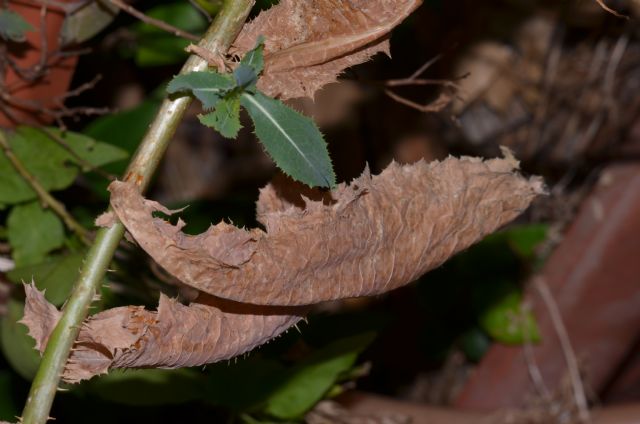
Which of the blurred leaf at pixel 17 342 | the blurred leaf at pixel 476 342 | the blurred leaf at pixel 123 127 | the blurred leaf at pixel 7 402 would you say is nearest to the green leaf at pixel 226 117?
the blurred leaf at pixel 17 342

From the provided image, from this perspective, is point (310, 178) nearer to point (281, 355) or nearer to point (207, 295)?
point (207, 295)

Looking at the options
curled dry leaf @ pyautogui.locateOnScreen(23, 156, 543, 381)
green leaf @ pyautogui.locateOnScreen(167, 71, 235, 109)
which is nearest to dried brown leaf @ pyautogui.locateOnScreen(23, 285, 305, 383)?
curled dry leaf @ pyautogui.locateOnScreen(23, 156, 543, 381)

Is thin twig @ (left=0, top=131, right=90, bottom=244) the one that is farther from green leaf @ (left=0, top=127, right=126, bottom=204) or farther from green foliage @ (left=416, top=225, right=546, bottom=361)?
green foliage @ (left=416, top=225, right=546, bottom=361)

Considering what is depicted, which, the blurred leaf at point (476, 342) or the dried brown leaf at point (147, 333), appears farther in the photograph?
the blurred leaf at point (476, 342)

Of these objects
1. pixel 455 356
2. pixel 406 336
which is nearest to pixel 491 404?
pixel 455 356

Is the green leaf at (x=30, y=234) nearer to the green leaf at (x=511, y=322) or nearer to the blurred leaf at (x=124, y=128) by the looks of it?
the blurred leaf at (x=124, y=128)

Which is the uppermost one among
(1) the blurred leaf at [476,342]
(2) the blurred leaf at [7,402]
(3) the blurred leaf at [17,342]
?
(3) the blurred leaf at [17,342]
